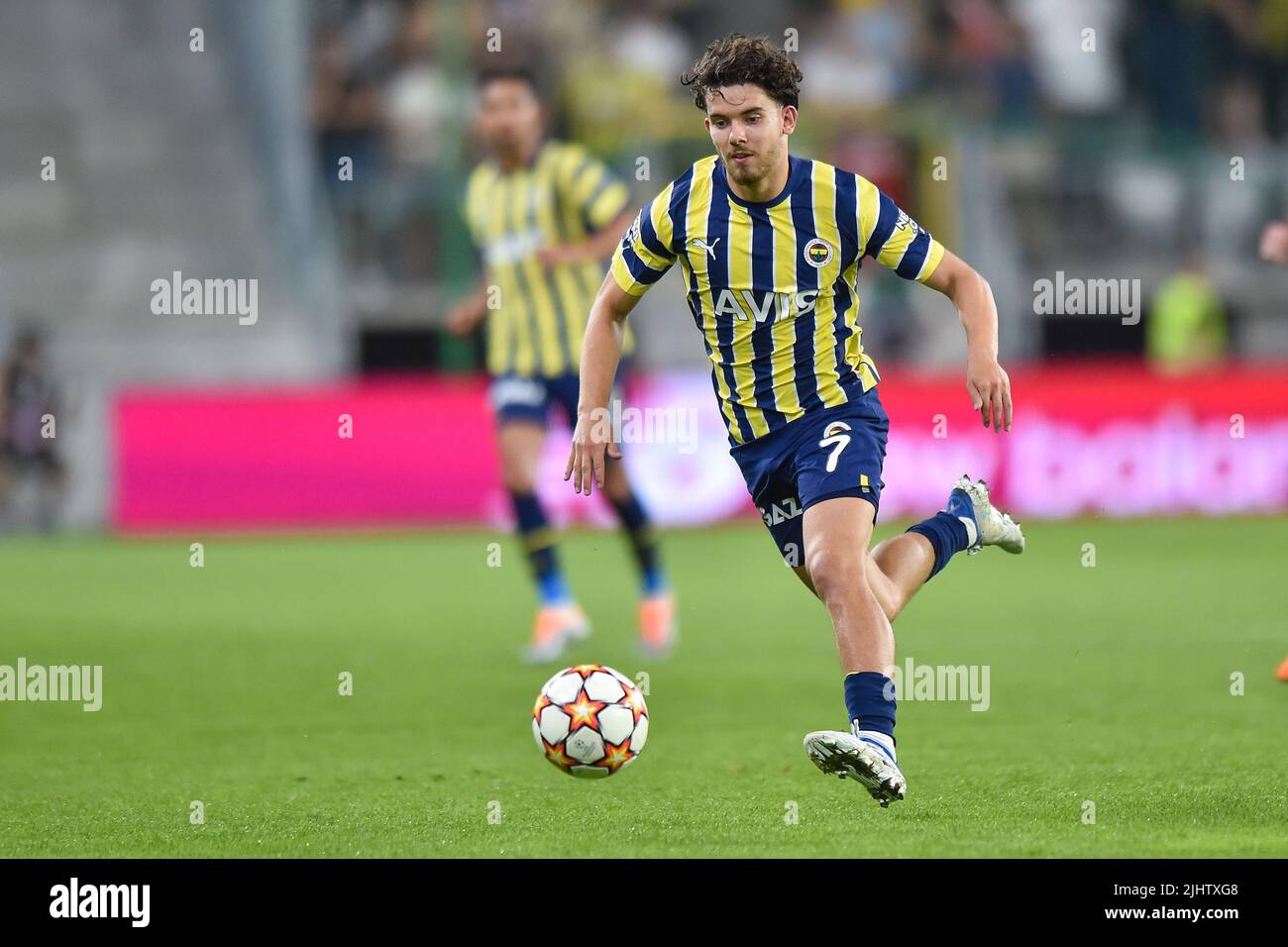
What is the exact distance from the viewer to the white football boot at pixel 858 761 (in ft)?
16.2

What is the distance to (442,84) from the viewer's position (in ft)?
62.4

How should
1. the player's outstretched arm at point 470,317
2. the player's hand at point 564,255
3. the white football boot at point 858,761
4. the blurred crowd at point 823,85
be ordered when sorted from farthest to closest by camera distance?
the blurred crowd at point 823,85
the player's outstretched arm at point 470,317
the player's hand at point 564,255
the white football boot at point 858,761

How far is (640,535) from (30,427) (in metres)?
8.69

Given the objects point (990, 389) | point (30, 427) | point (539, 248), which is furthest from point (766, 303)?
point (30, 427)

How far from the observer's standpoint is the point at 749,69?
534 cm

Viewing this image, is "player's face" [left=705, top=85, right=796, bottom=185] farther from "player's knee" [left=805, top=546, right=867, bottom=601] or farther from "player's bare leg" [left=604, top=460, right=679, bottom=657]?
"player's bare leg" [left=604, top=460, right=679, bottom=657]

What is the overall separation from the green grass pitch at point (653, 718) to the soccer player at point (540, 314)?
12.9 inches

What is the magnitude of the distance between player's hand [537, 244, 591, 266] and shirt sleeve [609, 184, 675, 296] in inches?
A: 118

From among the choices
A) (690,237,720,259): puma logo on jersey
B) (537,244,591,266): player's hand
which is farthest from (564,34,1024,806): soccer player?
(537,244,591,266): player's hand

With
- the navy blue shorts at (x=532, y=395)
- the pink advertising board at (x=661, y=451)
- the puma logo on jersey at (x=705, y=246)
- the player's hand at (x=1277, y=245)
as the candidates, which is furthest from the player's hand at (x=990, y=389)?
the pink advertising board at (x=661, y=451)

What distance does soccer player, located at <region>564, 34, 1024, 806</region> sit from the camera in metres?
5.34

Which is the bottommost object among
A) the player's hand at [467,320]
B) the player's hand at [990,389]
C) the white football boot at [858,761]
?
the white football boot at [858,761]

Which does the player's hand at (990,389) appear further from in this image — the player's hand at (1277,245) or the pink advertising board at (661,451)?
the pink advertising board at (661,451)
